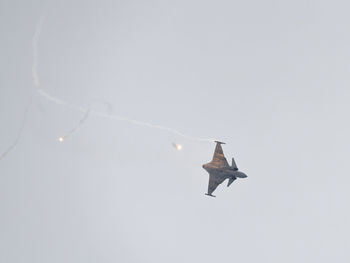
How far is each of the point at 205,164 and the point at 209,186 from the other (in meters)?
7.74

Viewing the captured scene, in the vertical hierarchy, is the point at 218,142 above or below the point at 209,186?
above

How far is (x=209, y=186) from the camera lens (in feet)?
530

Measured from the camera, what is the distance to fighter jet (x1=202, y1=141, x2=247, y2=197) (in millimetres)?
155500

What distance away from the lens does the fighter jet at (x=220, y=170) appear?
15550 centimetres

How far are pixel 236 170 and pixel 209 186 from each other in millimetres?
10789

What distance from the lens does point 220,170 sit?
6166 inches

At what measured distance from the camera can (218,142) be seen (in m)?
156

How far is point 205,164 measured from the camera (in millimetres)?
157875

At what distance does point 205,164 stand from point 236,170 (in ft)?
29.6

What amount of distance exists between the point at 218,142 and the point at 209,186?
47.1ft
